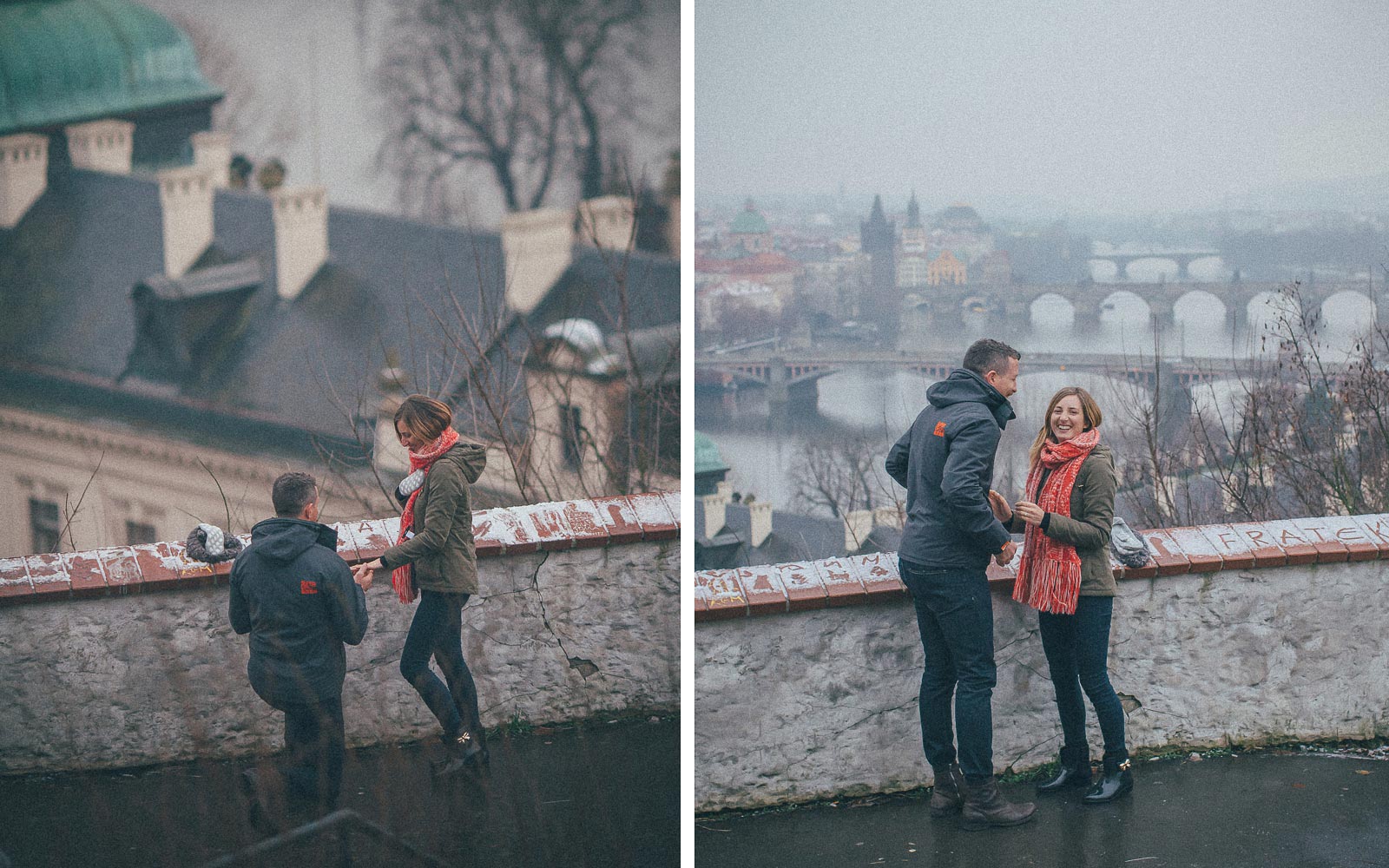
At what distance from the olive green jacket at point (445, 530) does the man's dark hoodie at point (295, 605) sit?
7.3 inches

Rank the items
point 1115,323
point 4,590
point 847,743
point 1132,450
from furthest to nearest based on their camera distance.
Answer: point 1115,323 → point 1132,450 → point 847,743 → point 4,590

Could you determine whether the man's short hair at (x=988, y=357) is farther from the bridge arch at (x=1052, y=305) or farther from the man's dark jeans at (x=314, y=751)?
the bridge arch at (x=1052, y=305)

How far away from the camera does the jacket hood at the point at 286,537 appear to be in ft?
8.82

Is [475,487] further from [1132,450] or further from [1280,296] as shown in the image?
[1280,296]

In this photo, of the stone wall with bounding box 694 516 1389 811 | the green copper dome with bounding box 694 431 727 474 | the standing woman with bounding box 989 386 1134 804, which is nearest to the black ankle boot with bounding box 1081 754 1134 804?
the standing woman with bounding box 989 386 1134 804

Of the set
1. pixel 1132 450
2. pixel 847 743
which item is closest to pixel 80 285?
pixel 847 743

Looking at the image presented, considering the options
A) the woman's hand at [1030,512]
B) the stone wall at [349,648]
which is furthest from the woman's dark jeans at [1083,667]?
the stone wall at [349,648]

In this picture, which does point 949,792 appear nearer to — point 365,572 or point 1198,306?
point 365,572

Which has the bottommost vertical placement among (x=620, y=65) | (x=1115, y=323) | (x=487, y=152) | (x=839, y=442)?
(x=839, y=442)

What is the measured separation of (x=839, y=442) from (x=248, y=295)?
3369 mm

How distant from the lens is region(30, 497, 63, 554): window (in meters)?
2.76

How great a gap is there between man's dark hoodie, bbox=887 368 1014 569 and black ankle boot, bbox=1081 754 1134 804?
2.37 feet

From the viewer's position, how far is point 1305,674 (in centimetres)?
331

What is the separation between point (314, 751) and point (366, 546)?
0.53 meters
